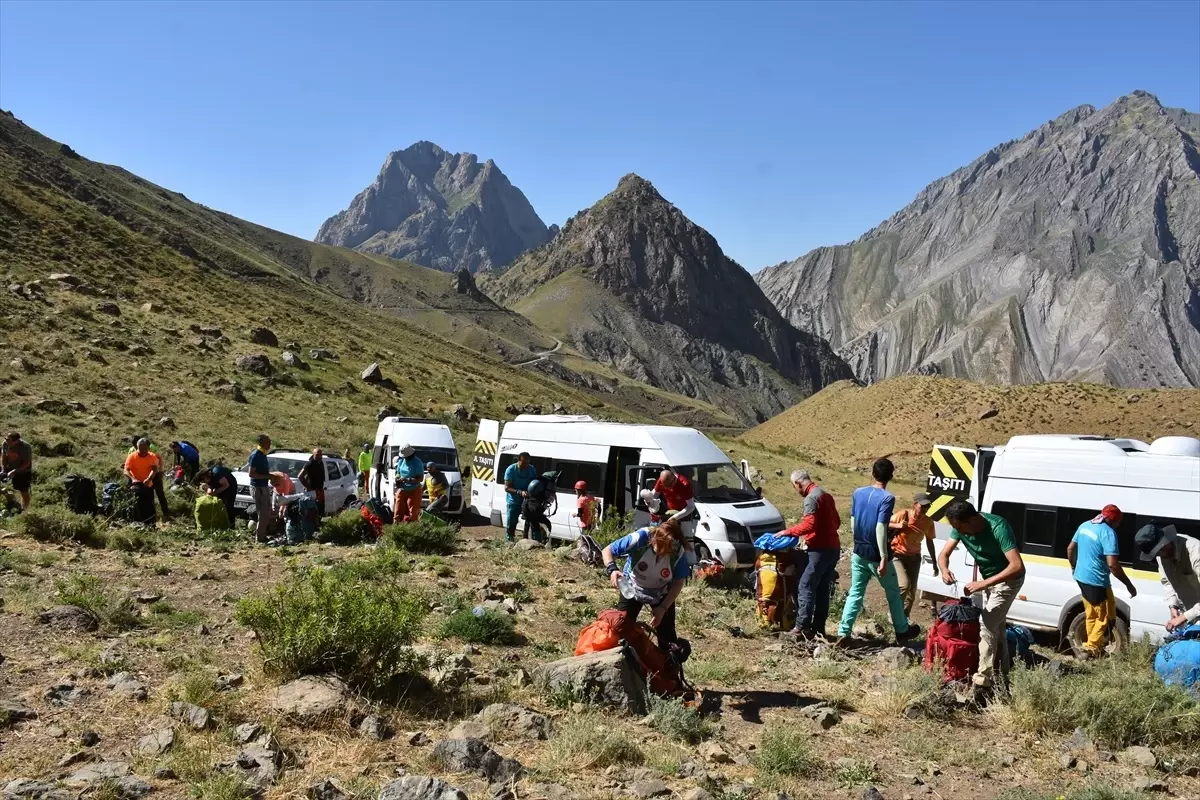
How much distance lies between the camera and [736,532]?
40.2 ft

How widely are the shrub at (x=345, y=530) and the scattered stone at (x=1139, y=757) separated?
11098mm

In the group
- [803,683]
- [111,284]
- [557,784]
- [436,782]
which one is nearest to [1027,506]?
[803,683]

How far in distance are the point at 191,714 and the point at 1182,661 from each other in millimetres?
7478

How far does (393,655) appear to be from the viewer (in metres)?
6.15

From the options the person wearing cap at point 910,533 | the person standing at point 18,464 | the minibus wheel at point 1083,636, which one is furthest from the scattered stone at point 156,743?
the person standing at point 18,464

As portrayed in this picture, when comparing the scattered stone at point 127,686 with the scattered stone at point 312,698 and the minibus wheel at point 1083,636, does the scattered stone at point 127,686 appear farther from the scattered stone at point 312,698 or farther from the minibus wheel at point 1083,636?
the minibus wheel at point 1083,636

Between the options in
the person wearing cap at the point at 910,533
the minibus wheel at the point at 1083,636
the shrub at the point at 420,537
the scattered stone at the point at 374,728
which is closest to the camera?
the scattered stone at the point at 374,728

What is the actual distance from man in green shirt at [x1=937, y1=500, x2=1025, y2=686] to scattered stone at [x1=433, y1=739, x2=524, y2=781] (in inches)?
165

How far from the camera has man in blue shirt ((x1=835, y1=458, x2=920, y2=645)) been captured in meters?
8.32

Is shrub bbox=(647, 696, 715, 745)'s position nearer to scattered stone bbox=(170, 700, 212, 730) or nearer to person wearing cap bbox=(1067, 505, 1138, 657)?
scattered stone bbox=(170, 700, 212, 730)

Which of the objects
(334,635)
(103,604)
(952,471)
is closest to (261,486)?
(103,604)

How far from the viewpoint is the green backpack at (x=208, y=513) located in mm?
13273

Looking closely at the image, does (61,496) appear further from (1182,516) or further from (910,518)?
(1182,516)

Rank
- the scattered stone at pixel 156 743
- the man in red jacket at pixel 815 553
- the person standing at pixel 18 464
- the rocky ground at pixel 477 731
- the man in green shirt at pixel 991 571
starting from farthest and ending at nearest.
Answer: the person standing at pixel 18 464 → the man in red jacket at pixel 815 553 → the man in green shirt at pixel 991 571 → the scattered stone at pixel 156 743 → the rocky ground at pixel 477 731
